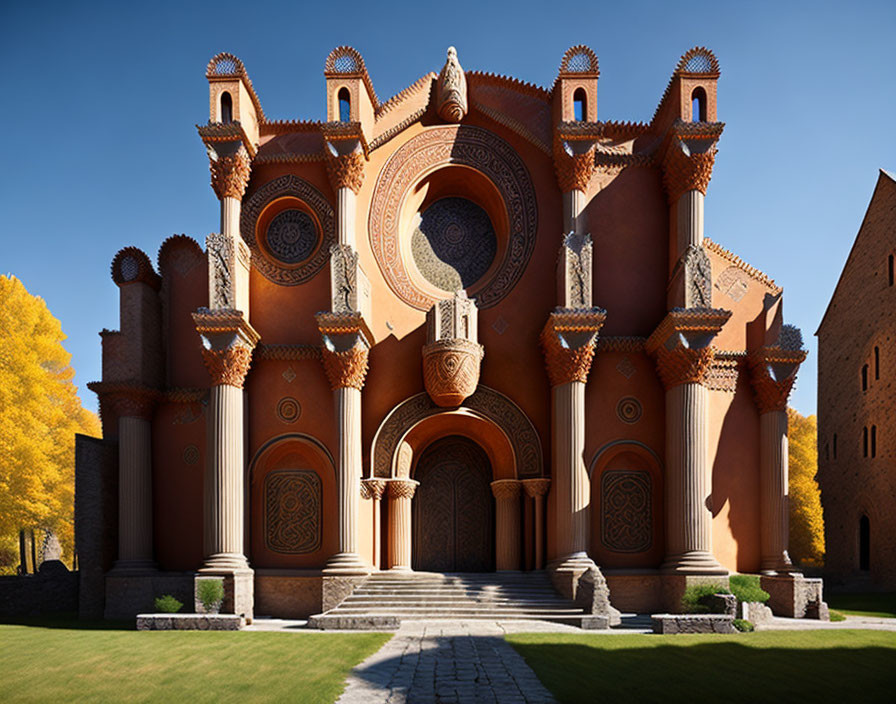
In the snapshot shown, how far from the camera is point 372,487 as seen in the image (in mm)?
18250

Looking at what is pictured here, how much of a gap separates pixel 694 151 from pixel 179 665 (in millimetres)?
16829

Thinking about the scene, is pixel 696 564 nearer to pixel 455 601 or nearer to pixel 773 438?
pixel 773 438

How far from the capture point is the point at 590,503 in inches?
706

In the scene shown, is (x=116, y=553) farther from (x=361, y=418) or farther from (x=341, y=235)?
(x=341, y=235)

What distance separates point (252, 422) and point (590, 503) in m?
9.58

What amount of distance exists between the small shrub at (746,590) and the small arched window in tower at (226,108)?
1800cm

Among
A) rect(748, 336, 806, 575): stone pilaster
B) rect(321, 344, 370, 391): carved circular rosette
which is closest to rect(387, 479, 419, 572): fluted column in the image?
rect(321, 344, 370, 391): carved circular rosette

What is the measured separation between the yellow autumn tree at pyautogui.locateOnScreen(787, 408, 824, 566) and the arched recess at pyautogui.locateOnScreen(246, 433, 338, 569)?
25.9m

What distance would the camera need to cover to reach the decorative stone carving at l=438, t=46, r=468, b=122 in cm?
1961

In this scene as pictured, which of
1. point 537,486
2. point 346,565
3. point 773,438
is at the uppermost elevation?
point 773,438

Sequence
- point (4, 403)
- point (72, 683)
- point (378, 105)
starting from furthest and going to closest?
1. point (4, 403)
2. point (378, 105)
3. point (72, 683)

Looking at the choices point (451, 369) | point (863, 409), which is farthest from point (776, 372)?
point (863, 409)

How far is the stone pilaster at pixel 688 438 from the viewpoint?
1681cm

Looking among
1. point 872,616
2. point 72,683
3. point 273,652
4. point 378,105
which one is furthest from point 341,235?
point 872,616
